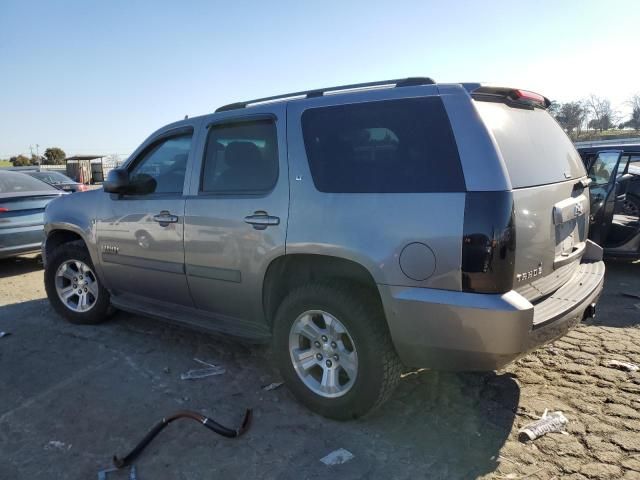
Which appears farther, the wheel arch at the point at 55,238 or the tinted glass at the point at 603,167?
the tinted glass at the point at 603,167

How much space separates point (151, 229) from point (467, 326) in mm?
2661

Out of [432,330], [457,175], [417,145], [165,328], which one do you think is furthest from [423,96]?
[165,328]

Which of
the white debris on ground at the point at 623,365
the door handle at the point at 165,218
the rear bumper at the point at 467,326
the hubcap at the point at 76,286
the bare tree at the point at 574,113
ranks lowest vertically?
the white debris on ground at the point at 623,365

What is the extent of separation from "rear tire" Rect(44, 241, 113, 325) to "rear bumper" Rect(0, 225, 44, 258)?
2303 mm

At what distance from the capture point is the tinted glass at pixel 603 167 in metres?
6.55

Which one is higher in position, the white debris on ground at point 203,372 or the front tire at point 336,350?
the front tire at point 336,350

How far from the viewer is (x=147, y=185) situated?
13.5 feet

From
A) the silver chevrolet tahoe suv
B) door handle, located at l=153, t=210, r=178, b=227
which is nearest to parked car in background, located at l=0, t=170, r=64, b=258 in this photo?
the silver chevrolet tahoe suv

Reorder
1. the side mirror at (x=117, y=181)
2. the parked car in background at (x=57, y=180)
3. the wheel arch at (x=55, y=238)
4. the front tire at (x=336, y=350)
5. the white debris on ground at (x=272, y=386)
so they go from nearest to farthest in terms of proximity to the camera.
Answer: the front tire at (x=336, y=350), the white debris on ground at (x=272, y=386), the side mirror at (x=117, y=181), the wheel arch at (x=55, y=238), the parked car in background at (x=57, y=180)

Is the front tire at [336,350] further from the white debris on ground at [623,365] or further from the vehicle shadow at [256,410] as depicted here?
the white debris on ground at [623,365]

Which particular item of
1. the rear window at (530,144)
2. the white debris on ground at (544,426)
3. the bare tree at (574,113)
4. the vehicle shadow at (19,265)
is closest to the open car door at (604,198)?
the rear window at (530,144)

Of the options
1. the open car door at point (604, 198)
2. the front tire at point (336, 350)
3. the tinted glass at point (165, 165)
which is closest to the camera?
the front tire at point (336, 350)

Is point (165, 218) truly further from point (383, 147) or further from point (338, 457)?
point (338, 457)

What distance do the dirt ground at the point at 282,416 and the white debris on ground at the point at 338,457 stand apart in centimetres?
4
